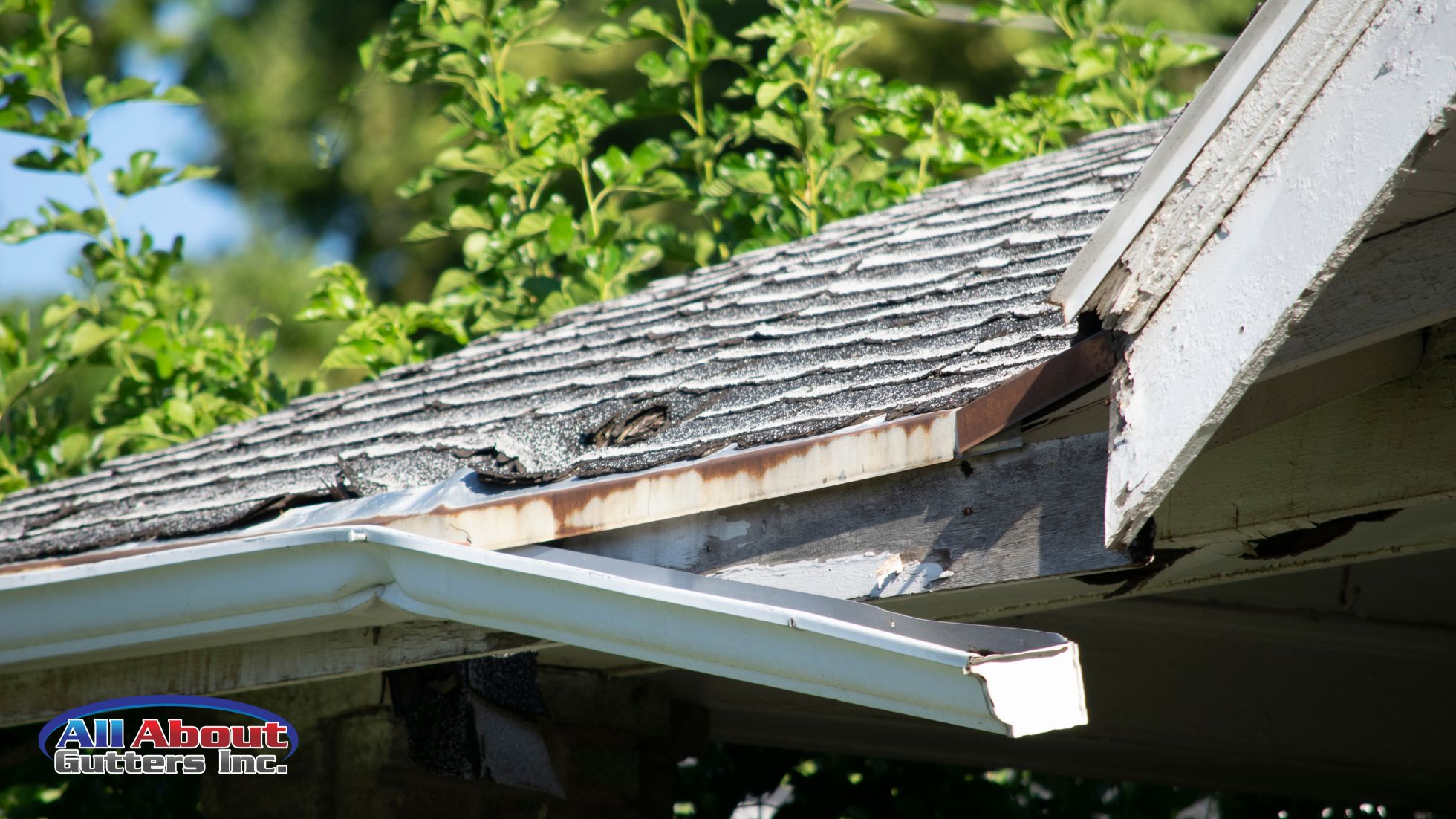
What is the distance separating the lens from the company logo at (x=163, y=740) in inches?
98.7

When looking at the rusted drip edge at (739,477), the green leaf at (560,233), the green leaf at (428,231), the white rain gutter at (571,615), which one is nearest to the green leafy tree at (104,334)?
the green leaf at (428,231)

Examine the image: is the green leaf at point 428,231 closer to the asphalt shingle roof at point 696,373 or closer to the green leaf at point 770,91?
the asphalt shingle roof at point 696,373

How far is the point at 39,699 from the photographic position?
252 cm

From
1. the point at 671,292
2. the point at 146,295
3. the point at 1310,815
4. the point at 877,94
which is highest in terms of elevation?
the point at 877,94

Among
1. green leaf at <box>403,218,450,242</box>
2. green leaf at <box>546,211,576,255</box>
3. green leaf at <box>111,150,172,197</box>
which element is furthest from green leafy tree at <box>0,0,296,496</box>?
green leaf at <box>546,211,576,255</box>

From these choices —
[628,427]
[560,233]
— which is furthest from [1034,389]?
[560,233]

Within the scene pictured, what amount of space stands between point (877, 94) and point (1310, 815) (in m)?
2.91

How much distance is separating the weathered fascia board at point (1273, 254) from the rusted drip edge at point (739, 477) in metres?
0.22

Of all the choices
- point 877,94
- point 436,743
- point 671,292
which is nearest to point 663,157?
point 877,94

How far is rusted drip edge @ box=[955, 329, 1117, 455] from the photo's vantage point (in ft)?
4.75

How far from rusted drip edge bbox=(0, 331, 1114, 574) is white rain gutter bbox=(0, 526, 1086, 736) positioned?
6 cm

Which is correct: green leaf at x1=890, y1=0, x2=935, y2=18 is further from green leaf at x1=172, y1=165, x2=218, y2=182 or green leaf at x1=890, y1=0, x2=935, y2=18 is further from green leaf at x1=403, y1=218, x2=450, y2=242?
green leaf at x1=172, y1=165, x2=218, y2=182

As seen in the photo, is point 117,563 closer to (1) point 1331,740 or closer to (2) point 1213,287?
(2) point 1213,287

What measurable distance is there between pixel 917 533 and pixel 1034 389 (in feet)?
0.85
